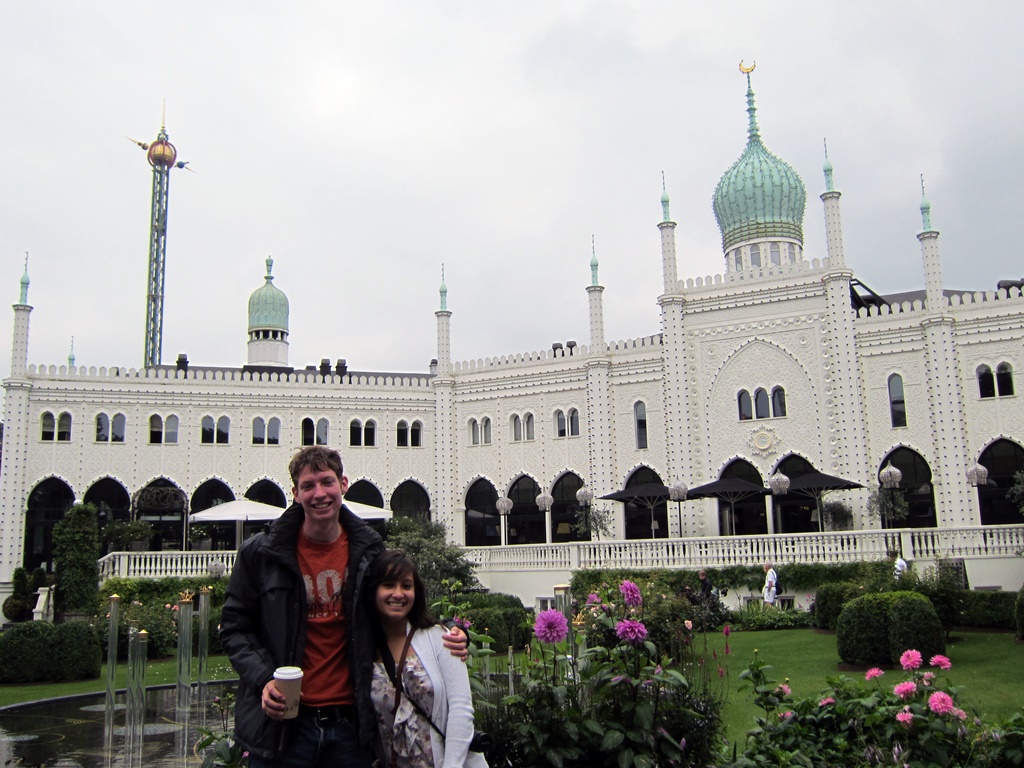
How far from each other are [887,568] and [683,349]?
1445 centimetres

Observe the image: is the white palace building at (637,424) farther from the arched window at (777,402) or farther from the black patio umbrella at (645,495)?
the black patio umbrella at (645,495)

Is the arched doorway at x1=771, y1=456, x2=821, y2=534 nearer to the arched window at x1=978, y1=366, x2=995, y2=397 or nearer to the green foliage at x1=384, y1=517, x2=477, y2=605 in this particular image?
the arched window at x1=978, y1=366, x2=995, y2=397

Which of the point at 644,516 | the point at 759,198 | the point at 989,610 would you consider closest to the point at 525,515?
the point at 644,516

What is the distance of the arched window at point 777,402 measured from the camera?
34.7m

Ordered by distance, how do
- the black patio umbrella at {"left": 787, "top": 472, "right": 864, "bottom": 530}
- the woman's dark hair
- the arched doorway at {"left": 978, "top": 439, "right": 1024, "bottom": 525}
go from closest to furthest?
the woman's dark hair, the black patio umbrella at {"left": 787, "top": 472, "right": 864, "bottom": 530}, the arched doorway at {"left": 978, "top": 439, "right": 1024, "bottom": 525}

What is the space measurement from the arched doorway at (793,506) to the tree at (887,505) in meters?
2.50

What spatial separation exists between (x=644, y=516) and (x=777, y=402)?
6948mm

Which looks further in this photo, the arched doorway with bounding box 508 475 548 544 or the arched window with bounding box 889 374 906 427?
the arched doorway with bounding box 508 475 548 544

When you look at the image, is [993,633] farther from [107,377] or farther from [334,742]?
[107,377]

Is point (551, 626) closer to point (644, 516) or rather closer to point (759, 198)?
point (644, 516)

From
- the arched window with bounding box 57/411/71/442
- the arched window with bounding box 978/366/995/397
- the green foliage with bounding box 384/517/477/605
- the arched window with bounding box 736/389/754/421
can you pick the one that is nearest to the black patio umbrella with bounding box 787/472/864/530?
the arched window with bounding box 736/389/754/421

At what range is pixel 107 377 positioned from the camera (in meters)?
39.2

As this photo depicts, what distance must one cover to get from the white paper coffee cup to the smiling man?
0.39ft

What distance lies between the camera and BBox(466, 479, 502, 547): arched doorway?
41188mm
